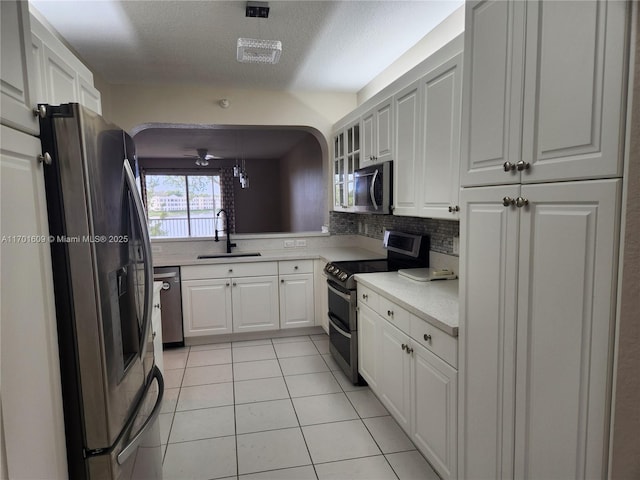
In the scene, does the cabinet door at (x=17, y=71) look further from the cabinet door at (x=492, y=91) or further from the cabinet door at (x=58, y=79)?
the cabinet door at (x=492, y=91)

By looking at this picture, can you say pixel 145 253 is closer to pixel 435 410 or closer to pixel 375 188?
pixel 435 410

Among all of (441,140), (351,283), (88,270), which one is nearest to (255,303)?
(351,283)

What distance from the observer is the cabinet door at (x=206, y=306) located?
3781mm

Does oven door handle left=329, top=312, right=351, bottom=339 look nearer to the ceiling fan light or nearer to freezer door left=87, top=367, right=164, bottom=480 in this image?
freezer door left=87, top=367, right=164, bottom=480

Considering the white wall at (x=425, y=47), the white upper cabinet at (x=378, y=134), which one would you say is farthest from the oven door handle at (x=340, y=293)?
the white wall at (x=425, y=47)

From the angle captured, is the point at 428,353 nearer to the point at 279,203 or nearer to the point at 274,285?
the point at 274,285

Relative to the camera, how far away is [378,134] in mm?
2961

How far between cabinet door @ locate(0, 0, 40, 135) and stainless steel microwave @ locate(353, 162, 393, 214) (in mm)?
2124

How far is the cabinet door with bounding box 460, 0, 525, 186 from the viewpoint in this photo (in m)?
1.20

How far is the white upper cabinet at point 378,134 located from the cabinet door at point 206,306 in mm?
1865

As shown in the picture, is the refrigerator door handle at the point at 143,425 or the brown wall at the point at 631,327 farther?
the refrigerator door handle at the point at 143,425

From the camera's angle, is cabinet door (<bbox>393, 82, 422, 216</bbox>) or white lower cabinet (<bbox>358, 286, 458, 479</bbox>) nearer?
white lower cabinet (<bbox>358, 286, 458, 479</bbox>)

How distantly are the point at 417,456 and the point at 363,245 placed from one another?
2.51 meters

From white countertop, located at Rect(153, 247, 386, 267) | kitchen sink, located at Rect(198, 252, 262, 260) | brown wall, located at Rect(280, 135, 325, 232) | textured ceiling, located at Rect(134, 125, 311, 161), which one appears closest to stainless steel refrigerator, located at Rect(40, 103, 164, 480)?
white countertop, located at Rect(153, 247, 386, 267)
